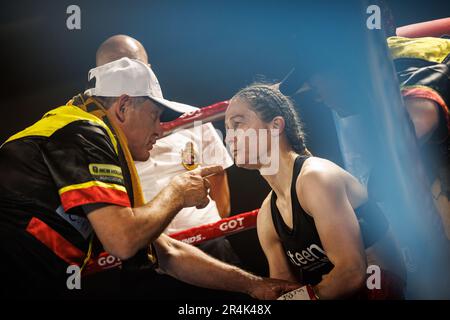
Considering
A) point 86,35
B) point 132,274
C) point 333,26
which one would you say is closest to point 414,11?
point 333,26

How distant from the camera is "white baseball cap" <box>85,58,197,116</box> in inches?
69.4

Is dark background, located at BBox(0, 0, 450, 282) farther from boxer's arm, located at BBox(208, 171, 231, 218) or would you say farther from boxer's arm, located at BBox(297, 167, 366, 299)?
boxer's arm, located at BBox(297, 167, 366, 299)

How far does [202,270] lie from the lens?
182 cm

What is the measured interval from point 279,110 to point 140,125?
0.46 metres

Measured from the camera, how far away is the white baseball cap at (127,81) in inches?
69.4

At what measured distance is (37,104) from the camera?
1.93 m

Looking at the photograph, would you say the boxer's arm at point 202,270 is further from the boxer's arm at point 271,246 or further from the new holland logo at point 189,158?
the new holland logo at point 189,158

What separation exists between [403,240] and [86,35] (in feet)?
4.21

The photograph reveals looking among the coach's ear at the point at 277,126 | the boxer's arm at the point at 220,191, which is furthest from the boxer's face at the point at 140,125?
the coach's ear at the point at 277,126

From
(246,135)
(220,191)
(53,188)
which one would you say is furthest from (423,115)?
(53,188)

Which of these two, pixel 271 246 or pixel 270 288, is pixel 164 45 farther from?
pixel 270 288

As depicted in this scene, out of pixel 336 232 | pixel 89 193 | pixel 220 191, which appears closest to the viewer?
pixel 89 193

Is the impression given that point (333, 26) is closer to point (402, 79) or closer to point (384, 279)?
point (402, 79)

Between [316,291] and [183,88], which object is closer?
[316,291]
